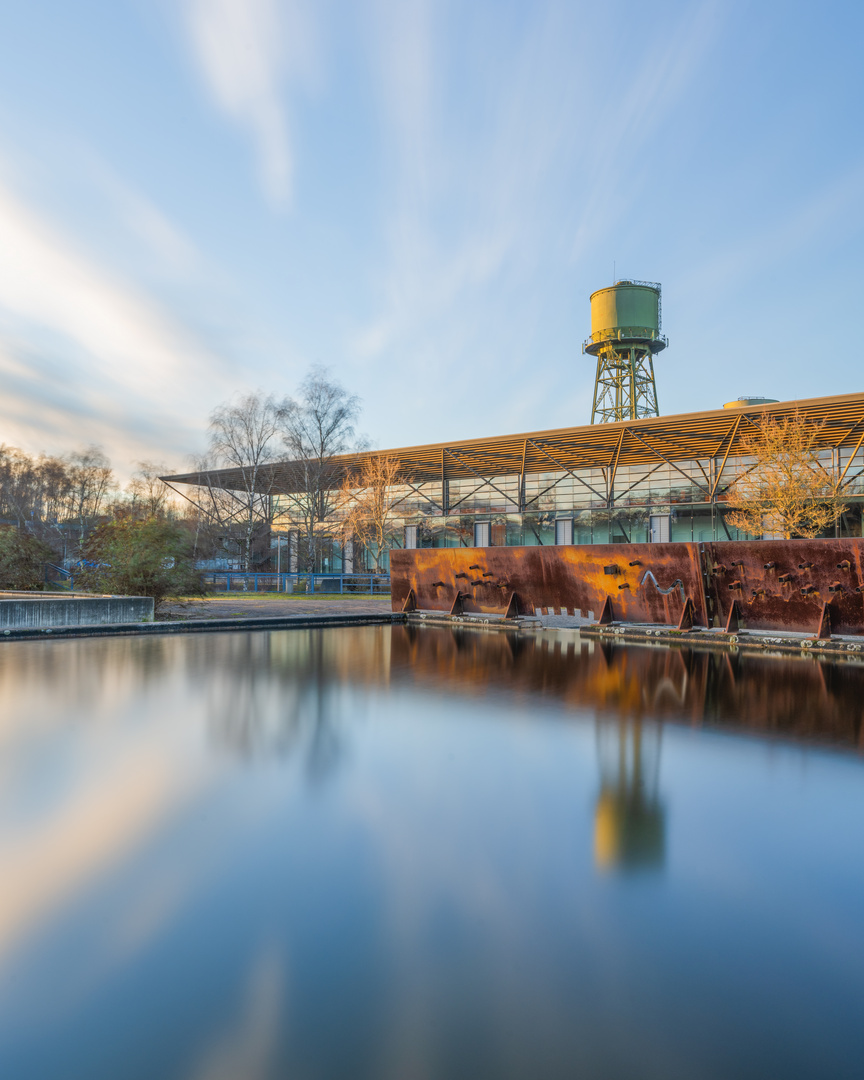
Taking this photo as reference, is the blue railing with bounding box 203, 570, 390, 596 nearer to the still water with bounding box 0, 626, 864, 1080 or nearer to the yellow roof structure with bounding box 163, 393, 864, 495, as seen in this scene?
the yellow roof structure with bounding box 163, 393, 864, 495

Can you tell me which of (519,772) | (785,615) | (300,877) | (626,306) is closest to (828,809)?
(519,772)

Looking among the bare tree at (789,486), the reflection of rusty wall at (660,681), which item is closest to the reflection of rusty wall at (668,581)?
the reflection of rusty wall at (660,681)

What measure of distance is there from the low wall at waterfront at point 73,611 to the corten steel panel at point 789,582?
11.6m

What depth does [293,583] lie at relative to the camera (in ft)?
111

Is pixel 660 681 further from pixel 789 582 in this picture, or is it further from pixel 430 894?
pixel 430 894

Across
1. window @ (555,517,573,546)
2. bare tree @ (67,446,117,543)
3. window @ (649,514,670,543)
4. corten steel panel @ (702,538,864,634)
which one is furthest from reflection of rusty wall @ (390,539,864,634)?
bare tree @ (67,446,117,543)

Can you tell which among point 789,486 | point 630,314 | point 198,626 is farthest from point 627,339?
point 198,626

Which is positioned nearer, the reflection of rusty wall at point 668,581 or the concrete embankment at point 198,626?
the reflection of rusty wall at point 668,581

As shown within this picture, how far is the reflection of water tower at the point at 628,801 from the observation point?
325cm

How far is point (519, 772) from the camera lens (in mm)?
4496

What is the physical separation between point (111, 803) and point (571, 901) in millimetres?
2707

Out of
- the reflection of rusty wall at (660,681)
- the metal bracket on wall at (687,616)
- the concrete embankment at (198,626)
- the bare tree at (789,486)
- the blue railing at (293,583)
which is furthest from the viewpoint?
the blue railing at (293,583)

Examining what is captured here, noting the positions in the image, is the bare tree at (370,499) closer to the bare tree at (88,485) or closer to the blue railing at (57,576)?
the blue railing at (57,576)

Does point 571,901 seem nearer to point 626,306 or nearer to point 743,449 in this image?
point 743,449
